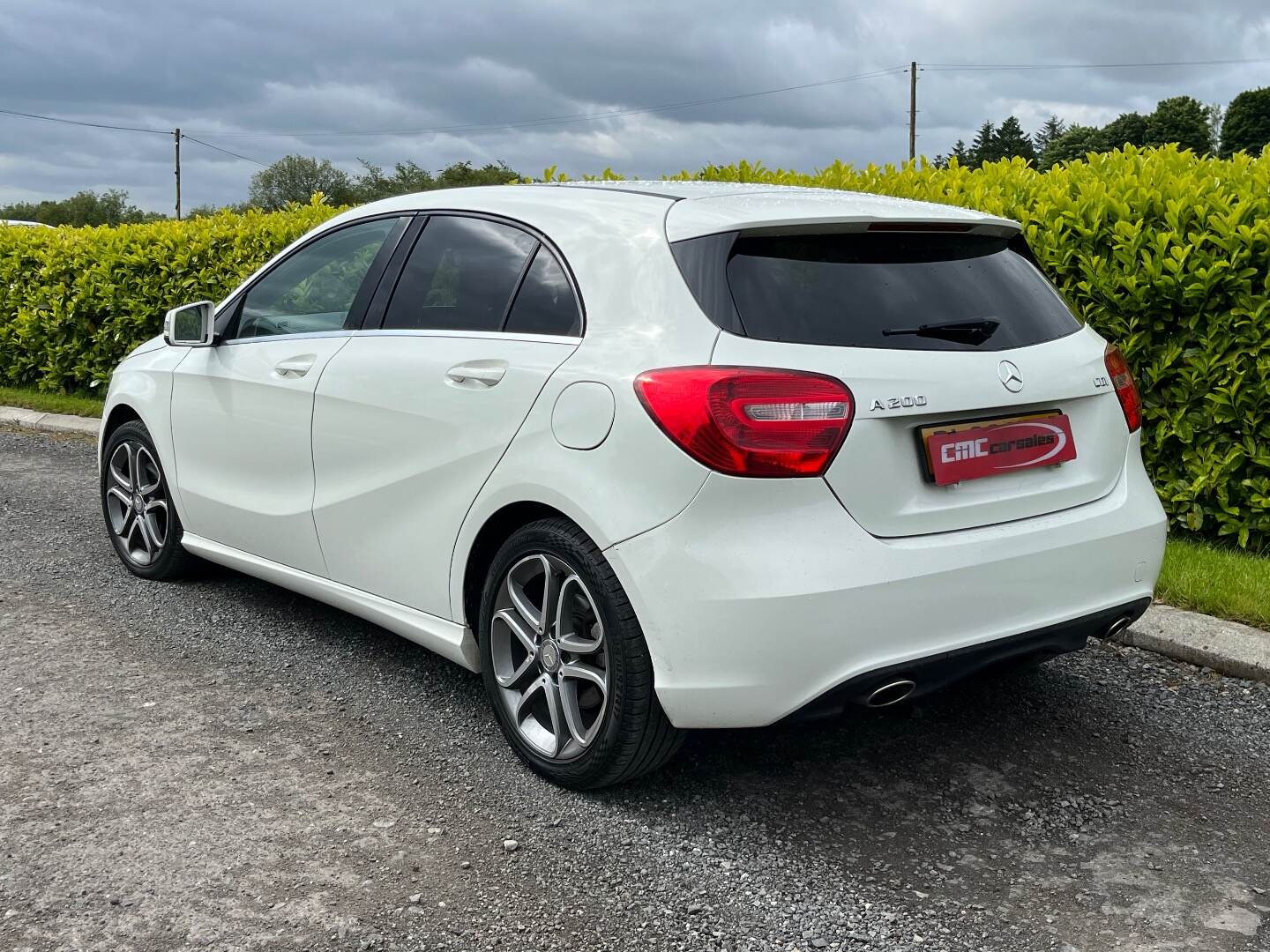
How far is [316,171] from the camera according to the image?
10250 centimetres

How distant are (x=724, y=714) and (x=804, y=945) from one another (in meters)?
0.56

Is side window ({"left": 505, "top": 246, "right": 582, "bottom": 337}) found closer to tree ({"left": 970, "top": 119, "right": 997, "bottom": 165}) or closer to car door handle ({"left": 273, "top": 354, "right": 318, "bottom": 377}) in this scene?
car door handle ({"left": 273, "top": 354, "right": 318, "bottom": 377})

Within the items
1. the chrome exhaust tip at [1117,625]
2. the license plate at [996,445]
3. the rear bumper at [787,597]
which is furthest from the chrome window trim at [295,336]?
the chrome exhaust tip at [1117,625]

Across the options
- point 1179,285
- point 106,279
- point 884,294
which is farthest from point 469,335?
point 106,279

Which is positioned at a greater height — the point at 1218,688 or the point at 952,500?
the point at 952,500

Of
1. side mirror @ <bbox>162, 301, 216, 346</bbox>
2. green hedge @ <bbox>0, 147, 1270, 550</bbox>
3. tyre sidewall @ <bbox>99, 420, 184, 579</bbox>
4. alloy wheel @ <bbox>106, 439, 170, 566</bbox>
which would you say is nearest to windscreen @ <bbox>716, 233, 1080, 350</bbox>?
green hedge @ <bbox>0, 147, 1270, 550</bbox>

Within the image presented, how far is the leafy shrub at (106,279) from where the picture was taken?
10.9 meters

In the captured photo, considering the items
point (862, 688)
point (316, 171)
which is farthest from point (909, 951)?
A: point (316, 171)

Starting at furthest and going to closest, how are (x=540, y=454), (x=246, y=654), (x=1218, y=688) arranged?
1. (x=246, y=654)
2. (x=1218, y=688)
3. (x=540, y=454)

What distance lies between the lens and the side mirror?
16.2 ft

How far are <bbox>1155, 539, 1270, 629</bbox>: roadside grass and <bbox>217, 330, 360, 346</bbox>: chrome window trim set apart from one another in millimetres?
3348

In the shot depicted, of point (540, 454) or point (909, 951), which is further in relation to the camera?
point (540, 454)

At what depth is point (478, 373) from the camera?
11.9 ft

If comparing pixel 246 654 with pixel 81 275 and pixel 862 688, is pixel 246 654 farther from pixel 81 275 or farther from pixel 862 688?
pixel 81 275
